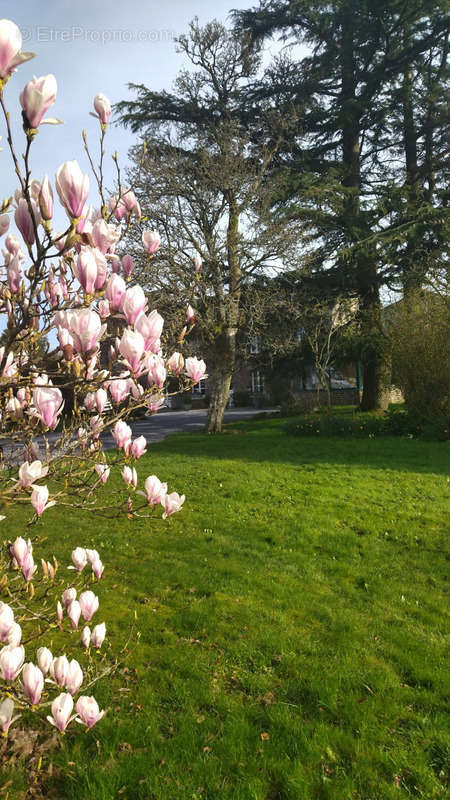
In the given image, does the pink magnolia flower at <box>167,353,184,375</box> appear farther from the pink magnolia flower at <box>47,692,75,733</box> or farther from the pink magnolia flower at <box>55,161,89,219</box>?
the pink magnolia flower at <box>47,692,75,733</box>

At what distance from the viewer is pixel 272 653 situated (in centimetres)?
413

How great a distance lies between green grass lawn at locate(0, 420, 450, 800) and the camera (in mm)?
2910

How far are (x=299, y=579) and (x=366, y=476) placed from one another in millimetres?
5482

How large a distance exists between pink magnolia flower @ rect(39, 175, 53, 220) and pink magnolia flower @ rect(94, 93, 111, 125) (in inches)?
37.1

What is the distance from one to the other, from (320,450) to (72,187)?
1293cm

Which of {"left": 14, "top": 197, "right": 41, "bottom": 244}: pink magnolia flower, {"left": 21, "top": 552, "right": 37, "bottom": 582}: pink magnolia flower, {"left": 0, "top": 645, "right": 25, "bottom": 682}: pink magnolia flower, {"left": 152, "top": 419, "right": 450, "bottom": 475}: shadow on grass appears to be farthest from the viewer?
{"left": 152, "top": 419, "right": 450, "bottom": 475}: shadow on grass

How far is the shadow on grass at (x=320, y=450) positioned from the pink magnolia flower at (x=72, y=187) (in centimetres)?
1078

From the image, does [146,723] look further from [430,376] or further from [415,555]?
[430,376]

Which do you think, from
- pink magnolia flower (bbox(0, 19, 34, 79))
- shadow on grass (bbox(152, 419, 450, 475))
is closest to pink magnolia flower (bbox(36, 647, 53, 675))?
pink magnolia flower (bbox(0, 19, 34, 79))

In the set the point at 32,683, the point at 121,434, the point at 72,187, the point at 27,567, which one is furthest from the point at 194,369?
the point at 32,683

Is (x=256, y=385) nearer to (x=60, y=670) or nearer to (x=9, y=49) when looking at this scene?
(x=60, y=670)

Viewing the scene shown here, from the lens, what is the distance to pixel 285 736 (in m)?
3.18

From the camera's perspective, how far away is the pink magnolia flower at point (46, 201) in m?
1.47

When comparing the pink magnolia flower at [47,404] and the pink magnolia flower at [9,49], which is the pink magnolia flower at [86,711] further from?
the pink magnolia flower at [9,49]
